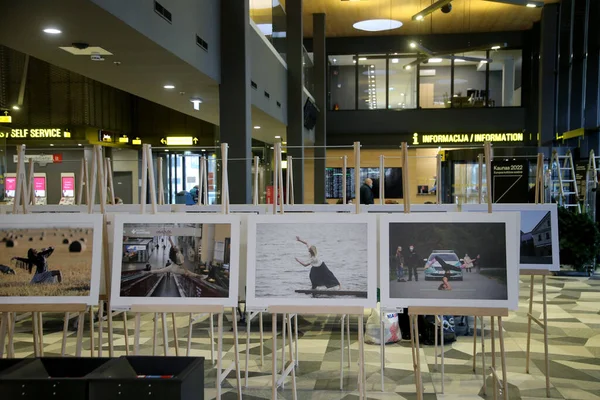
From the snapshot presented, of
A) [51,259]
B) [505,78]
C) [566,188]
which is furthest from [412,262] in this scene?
[505,78]

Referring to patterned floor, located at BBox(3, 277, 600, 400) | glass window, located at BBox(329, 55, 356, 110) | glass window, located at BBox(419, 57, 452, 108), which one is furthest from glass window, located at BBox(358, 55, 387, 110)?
patterned floor, located at BBox(3, 277, 600, 400)

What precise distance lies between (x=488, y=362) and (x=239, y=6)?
6.00 metres

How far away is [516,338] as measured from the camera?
6668 millimetres

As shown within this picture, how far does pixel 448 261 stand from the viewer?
3.94m

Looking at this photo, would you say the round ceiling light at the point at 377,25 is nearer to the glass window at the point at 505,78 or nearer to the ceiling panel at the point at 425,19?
the ceiling panel at the point at 425,19

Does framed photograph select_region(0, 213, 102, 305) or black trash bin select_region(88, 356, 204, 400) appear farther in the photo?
framed photograph select_region(0, 213, 102, 305)

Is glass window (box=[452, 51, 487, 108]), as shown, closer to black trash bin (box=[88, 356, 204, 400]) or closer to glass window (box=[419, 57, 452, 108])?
glass window (box=[419, 57, 452, 108])

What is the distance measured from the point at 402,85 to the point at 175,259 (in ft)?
57.2

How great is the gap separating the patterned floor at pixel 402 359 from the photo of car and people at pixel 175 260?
4.07 feet

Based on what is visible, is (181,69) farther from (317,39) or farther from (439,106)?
(439,106)

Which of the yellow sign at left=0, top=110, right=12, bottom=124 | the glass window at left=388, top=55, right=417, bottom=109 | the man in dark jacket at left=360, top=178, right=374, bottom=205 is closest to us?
the yellow sign at left=0, top=110, right=12, bottom=124

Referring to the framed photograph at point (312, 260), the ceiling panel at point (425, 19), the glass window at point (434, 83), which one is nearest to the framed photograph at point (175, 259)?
the framed photograph at point (312, 260)

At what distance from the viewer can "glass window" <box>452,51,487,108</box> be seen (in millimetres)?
20016

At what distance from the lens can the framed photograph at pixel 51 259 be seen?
13.6 ft
